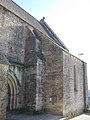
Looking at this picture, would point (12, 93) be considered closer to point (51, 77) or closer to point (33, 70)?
point (33, 70)

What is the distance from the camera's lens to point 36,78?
14.4m

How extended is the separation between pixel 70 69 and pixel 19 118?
719 centimetres

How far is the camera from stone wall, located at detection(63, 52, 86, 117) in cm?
1536

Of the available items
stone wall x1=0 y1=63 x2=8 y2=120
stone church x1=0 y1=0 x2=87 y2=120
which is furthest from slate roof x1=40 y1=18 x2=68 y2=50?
stone wall x1=0 y1=63 x2=8 y2=120

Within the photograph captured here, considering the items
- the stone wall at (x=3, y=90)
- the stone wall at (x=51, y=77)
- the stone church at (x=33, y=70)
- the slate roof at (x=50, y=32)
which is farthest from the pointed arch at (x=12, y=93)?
the slate roof at (x=50, y=32)

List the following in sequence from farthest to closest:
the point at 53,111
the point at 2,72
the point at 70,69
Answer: the point at 70,69
the point at 53,111
the point at 2,72

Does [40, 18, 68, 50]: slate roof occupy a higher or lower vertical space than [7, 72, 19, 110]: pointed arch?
higher

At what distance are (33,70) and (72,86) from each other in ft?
15.1

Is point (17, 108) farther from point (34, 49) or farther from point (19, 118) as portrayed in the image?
point (34, 49)

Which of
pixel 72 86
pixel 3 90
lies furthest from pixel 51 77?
pixel 3 90

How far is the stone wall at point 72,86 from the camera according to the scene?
15.4 m

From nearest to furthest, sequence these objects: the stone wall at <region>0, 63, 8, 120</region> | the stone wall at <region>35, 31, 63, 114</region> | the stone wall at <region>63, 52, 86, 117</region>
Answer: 1. the stone wall at <region>0, 63, 8, 120</region>
2. the stone wall at <region>35, 31, 63, 114</region>
3. the stone wall at <region>63, 52, 86, 117</region>

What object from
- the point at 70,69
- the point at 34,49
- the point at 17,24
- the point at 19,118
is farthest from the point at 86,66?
the point at 19,118

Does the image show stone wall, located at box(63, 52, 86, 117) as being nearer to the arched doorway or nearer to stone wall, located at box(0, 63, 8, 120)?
the arched doorway
